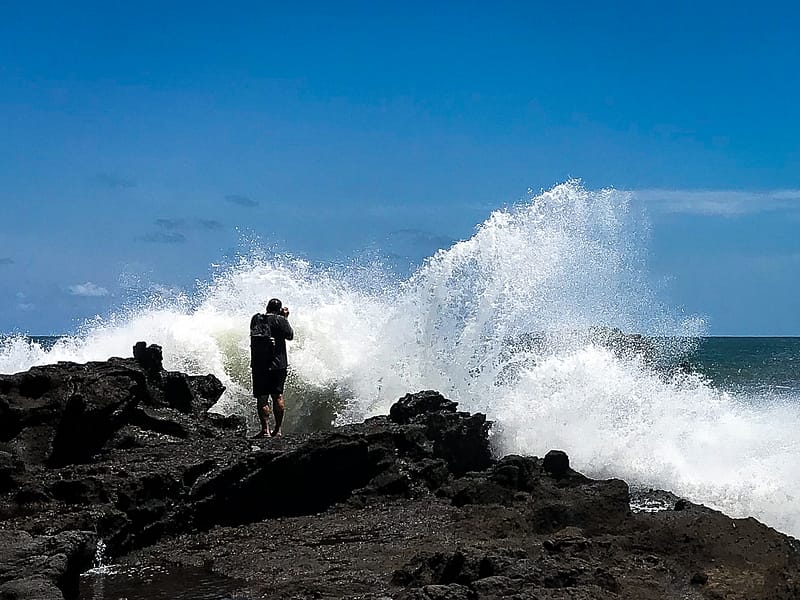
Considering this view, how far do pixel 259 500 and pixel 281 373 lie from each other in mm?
3065

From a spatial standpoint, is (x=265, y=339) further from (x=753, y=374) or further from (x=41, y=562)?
(x=753, y=374)

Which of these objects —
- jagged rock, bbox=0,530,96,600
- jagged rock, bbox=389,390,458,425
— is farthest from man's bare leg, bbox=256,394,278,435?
jagged rock, bbox=0,530,96,600

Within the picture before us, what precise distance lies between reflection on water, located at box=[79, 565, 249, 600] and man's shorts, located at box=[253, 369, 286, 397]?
4.28 metres

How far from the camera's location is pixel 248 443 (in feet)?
28.9

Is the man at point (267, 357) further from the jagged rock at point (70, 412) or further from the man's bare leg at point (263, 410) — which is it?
the jagged rock at point (70, 412)

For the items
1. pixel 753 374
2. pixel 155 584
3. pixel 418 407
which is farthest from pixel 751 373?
pixel 155 584

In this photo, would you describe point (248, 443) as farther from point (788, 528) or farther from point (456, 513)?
point (788, 528)

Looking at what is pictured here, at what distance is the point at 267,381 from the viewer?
35.2 ft

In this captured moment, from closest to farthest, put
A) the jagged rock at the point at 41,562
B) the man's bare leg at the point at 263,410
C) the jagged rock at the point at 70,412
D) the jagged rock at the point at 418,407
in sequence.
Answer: the jagged rock at the point at 41,562 < the jagged rock at the point at 70,412 < the jagged rock at the point at 418,407 < the man's bare leg at the point at 263,410

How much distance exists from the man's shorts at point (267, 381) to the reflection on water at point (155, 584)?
4.28 meters

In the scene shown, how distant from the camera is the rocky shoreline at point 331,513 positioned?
5418 mm

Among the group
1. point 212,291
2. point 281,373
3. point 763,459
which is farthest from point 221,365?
point 763,459

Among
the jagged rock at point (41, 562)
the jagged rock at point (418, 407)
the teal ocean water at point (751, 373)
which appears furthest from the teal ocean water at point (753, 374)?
the jagged rock at point (41, 562)

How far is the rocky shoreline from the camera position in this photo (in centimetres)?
542
